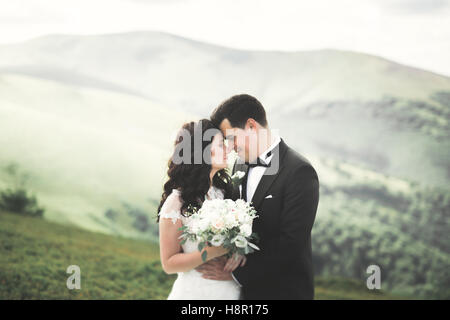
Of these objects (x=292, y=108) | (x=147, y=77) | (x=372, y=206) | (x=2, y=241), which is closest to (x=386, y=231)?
(x=372, y=206)

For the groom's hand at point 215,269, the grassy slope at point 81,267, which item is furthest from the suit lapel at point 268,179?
the grassy slope at point 81,267

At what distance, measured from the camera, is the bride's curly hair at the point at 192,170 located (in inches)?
103

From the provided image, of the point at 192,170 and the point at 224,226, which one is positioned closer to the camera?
the point at 224,226

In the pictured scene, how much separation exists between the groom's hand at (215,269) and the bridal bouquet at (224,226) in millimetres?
378

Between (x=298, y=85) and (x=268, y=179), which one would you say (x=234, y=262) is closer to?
(x=268, y=179)

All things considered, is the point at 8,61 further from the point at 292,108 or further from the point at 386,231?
the point at 386,231

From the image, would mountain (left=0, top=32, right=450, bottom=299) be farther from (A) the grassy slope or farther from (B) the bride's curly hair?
(B) the bride's curly hair

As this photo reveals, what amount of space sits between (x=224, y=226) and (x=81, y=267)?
6871 millimetres

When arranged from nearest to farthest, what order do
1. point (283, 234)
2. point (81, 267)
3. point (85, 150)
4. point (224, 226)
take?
1. point (224, 226)
2. point (283, 234)
3. point (81, 267)
4. point (85, 150)

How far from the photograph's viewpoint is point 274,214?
2.58 meters

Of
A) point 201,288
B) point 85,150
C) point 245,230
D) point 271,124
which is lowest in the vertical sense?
point 201,288

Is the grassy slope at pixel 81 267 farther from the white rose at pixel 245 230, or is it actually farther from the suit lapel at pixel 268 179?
the white rose at pixel 245 230

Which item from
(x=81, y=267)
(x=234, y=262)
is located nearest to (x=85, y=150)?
(x=81, y=267)

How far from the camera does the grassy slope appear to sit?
23.2 ft
